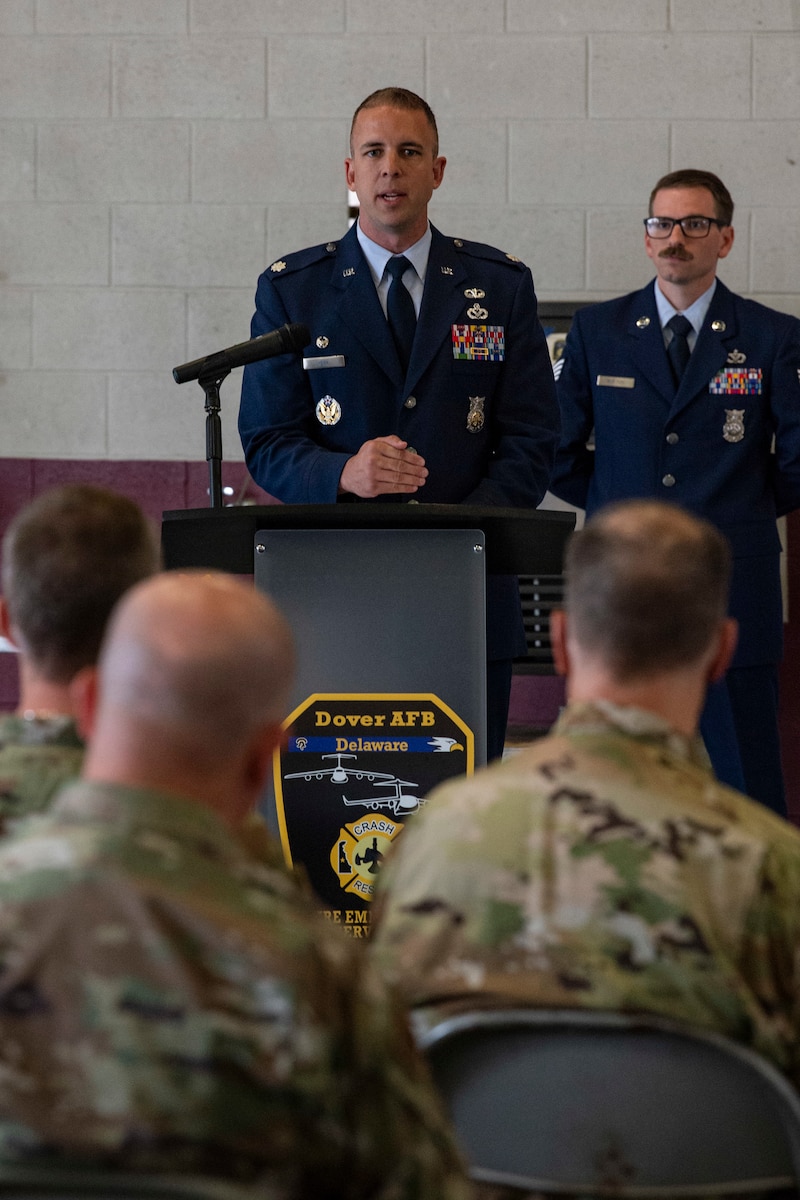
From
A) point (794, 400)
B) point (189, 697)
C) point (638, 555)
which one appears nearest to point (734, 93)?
point (794, 400)

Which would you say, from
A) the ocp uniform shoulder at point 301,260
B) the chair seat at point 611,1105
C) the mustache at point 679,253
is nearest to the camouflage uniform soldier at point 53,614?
the chair seat at point 611,1105

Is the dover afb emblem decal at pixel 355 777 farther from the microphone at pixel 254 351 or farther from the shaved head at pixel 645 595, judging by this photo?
the shaved head at pixel 645 595

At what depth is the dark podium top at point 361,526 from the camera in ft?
7.18

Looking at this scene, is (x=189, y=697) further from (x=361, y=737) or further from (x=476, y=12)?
(x=476, y=12)

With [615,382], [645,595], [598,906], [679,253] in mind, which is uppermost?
[679,253]

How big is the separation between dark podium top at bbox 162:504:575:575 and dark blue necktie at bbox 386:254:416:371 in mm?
707

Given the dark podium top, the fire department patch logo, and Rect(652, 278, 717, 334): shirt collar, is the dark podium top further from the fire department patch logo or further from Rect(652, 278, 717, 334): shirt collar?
Rect(652, 278, 717, 334): shirt collar

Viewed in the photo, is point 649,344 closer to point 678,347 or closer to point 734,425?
point 678,347

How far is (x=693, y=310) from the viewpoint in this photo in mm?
3863

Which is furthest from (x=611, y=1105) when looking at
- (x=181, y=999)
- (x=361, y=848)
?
(x=361, y=848)

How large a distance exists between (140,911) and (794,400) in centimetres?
325

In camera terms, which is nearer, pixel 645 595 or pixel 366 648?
pixel 645 595

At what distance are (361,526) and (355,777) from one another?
0.37 meters

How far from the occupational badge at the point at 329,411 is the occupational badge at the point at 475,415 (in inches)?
9.6
